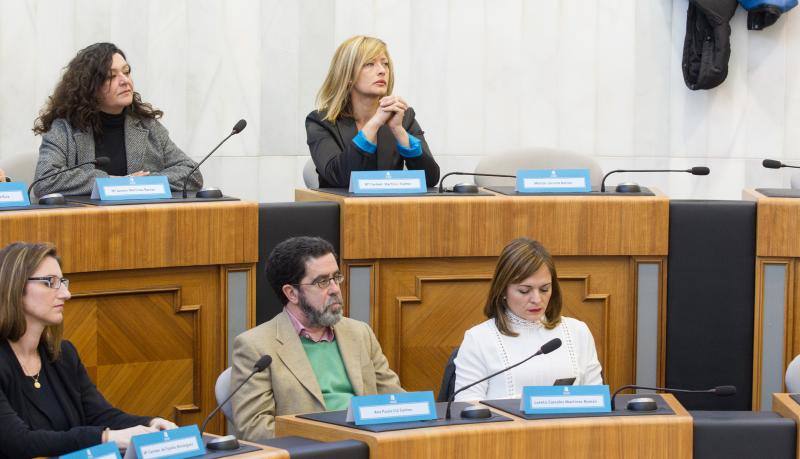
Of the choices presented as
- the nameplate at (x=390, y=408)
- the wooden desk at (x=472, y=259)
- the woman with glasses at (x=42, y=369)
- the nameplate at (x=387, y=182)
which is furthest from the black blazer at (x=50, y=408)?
the nameplate at (x=387, y=182)

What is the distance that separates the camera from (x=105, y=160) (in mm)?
3477

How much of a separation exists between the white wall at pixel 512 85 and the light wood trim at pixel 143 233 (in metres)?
2.13

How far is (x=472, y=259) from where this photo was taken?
143 inches

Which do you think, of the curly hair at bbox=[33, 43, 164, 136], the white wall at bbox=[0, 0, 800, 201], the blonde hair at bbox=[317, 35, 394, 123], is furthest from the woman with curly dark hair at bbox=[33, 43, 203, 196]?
the white wall at bbox=[0, 0, 800, 201]

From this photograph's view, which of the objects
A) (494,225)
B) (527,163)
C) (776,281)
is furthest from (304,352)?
(527,163)

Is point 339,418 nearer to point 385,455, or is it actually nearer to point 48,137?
point 385,455

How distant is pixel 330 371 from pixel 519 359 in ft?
1.42

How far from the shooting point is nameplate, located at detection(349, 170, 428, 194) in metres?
3.64

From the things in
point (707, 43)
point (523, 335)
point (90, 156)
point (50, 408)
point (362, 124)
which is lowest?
point (50, 408)

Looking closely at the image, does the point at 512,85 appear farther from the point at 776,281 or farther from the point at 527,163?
the point at 776,281

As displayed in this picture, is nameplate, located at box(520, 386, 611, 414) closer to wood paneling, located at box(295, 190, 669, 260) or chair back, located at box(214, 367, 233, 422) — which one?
chair back, located at box(214, 367, 233, 422)

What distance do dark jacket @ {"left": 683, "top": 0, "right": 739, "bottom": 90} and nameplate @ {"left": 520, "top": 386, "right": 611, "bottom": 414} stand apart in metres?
3.40

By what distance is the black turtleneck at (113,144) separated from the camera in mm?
3906

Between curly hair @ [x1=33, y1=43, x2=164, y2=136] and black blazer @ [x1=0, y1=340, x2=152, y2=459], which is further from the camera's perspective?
curly hair @ [x1=33, y1=43, x2=164, y2=136]
